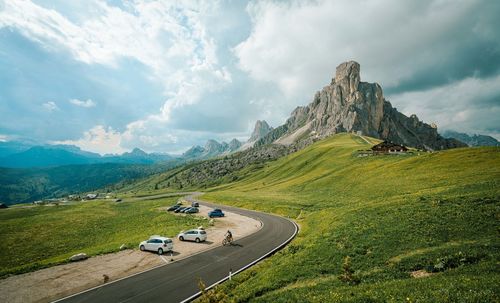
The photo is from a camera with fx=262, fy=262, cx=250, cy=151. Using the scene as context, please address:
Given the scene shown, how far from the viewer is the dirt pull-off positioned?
2372 cm

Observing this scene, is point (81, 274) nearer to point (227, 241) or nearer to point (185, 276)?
point (185, 276)

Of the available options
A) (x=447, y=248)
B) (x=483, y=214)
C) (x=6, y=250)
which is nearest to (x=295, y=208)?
(x=483, y=214)

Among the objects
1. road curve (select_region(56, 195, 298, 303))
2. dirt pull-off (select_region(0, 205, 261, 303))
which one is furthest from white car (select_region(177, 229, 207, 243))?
road curve (select_region(56, 195, 298, 303))

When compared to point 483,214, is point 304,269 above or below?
below

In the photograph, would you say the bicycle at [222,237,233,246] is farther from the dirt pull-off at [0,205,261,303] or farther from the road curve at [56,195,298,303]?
the dirt pull-off at [0,205,261,303]

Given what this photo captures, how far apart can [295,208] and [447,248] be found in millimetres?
45641

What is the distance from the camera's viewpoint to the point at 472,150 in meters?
70.1

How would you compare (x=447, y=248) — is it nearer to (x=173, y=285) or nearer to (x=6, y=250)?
(x=173, y=285)

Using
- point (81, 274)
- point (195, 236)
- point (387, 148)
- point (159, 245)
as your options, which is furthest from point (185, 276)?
point (387, 148)

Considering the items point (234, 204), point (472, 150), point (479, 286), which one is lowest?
point (234, 204)

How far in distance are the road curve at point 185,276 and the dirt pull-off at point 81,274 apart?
189 cm

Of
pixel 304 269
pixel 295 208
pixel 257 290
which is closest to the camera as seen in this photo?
pixel 257 290

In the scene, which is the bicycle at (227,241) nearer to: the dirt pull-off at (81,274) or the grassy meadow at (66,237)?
the dirt pull-off at (81,274)

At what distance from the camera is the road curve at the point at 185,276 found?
2181 centimetres
